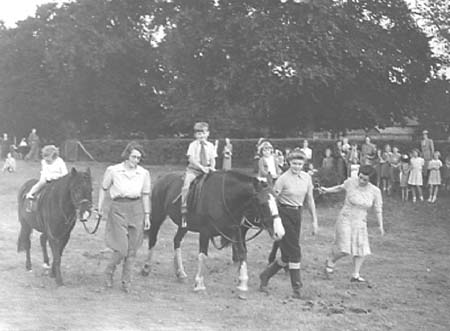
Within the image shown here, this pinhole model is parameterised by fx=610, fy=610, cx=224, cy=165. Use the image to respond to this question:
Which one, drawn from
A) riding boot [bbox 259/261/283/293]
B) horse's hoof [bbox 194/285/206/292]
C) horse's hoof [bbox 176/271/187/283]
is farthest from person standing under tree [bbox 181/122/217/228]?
riding boot [bbox 259/261/283/293]

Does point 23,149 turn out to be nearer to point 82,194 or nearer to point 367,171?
point 82,194

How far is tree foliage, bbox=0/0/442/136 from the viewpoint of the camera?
92.5 ft

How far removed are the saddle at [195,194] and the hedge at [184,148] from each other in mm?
17065

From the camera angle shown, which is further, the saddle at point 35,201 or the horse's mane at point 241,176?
the saddle at point 35,201

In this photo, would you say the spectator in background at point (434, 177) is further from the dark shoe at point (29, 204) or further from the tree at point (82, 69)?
the tree at point (82, 69)

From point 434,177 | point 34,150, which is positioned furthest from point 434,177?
point 34,150

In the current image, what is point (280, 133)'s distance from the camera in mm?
34438

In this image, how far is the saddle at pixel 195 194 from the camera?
368 inches

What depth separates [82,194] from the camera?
8.88 metres

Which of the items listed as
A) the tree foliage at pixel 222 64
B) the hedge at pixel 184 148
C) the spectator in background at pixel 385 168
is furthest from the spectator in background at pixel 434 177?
the tree foliage at pixel 222 64

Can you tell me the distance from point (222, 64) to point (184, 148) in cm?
479

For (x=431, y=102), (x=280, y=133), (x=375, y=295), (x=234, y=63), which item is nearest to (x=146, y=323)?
(x=375, y=295)

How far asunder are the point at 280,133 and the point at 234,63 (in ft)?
21.9

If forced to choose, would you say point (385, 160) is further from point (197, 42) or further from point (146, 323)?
point (146, 323)
